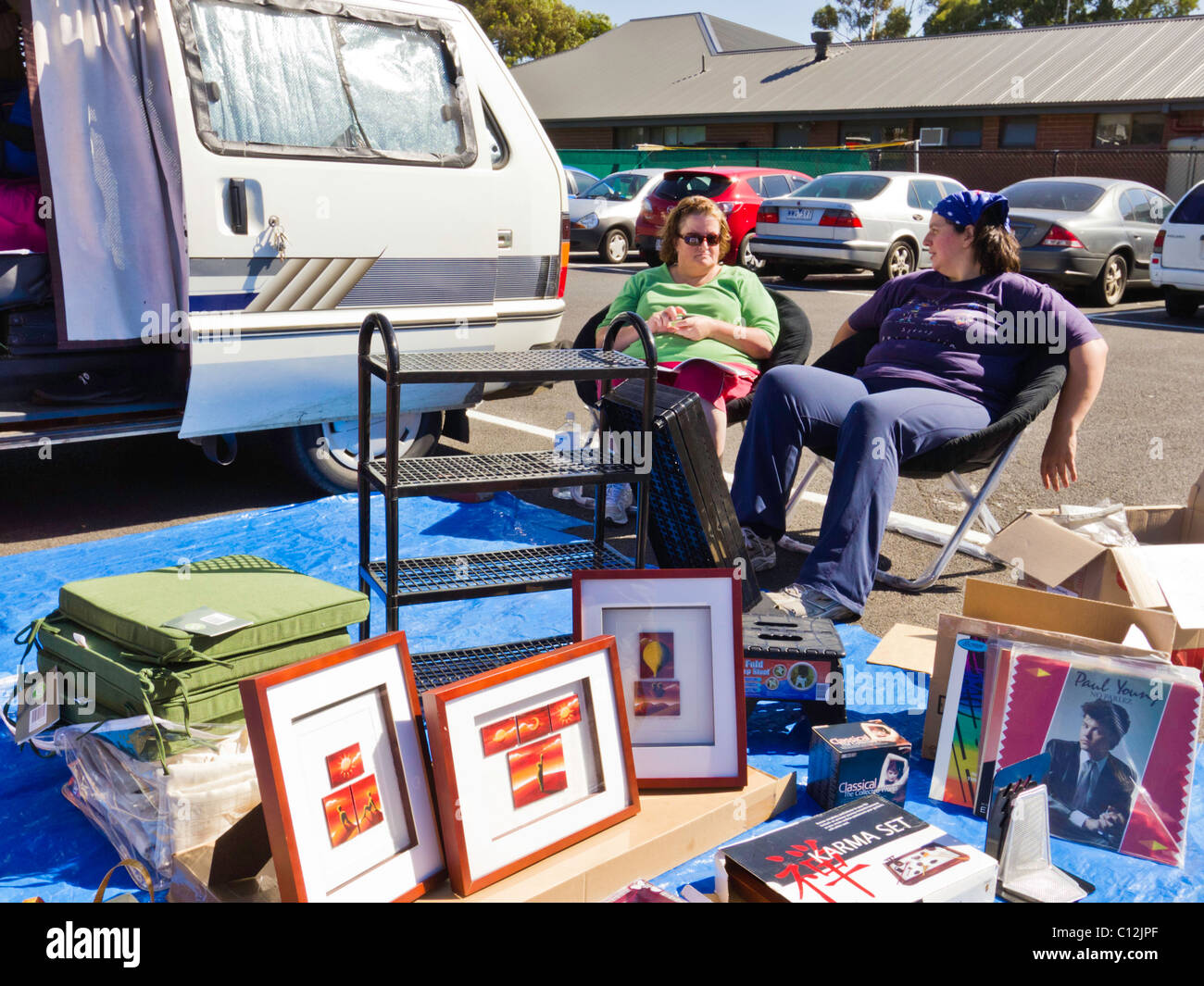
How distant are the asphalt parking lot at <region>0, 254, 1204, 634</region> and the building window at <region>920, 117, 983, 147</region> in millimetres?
19526

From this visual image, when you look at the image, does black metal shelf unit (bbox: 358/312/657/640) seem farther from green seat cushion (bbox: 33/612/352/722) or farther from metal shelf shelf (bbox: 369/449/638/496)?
green seat cushion (bbox: 33/612/352/722)

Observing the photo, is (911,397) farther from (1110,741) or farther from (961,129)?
(961,129)

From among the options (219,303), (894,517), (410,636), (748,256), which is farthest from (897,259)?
(410,636)

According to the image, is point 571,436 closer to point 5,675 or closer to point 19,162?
point 5,675

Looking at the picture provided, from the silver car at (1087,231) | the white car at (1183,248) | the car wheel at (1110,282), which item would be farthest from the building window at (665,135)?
the white car at (1183,248)

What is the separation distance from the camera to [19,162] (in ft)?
16.3

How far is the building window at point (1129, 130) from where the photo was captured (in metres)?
23.4

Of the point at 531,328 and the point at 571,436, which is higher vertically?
the point at 531,328

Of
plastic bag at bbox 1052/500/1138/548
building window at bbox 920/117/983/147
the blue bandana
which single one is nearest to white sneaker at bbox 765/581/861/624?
plastic bag at bbox 1052/500/1138/548

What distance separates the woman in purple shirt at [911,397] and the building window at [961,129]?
2380cm

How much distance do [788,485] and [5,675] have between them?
2579 mm

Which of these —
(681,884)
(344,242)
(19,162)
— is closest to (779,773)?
(681,884)

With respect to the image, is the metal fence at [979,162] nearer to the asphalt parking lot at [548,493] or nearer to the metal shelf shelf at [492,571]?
the asphalt parking lot at [548,493]

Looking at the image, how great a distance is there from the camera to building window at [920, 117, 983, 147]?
25766 millimetres
